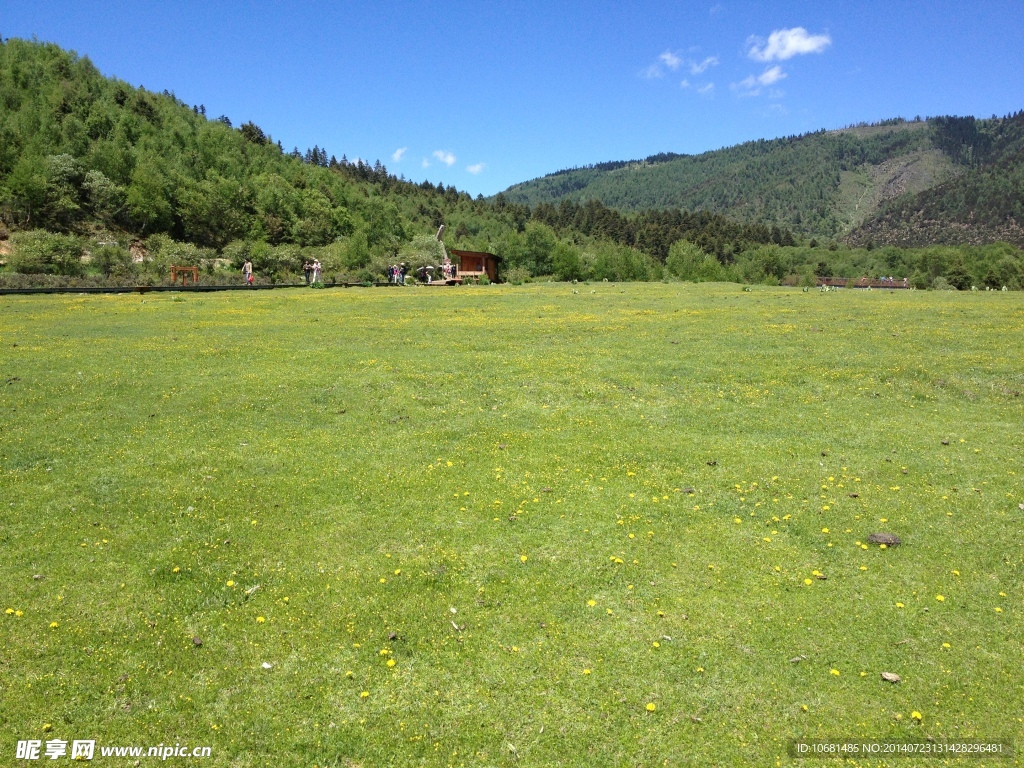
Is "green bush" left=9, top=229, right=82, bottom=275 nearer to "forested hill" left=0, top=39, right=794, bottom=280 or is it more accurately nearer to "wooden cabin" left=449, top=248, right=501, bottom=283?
"forested hill" left=0, top=39, right=794, bottom=280

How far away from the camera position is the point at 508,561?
910 cm

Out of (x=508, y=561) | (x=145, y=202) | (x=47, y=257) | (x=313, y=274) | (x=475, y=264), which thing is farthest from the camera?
(x=145, y=202)

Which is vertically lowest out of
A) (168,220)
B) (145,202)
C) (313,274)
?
(313,274)

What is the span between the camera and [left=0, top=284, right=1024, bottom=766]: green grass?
20.4 feet

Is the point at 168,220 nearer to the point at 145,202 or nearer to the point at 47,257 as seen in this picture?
the point at 145,202

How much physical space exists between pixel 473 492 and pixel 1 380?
664 inches

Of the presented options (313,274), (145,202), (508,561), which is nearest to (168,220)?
(145,202)

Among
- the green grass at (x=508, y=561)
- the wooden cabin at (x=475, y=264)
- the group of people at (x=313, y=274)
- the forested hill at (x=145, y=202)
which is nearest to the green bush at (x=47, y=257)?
the forested hill at (x=145, y=202)

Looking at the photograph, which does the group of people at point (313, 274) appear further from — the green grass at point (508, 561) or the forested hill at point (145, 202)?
the green grass at point (508, 561)

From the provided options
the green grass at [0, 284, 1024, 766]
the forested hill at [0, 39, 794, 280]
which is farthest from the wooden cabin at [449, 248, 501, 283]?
the green grass at [0, 284, 1024, 766]

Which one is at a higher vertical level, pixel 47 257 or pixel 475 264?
pixel 47 257

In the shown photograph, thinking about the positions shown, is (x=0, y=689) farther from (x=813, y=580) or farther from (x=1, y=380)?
(x=1, y=380)

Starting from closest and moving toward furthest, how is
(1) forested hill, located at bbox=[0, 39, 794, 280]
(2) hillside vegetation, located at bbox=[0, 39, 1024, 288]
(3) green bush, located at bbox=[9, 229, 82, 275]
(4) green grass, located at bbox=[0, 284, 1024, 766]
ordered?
1. (4) green grass, located at bbox=[0, 284, 1024, 766]
2. (3) green bush, located at bbox=[9, 229, 82, 275]
3. (2) hillside vegetation, located at bbox=[0, 39, 1024, 288]
4. (1) forested hill, located at bbox=[0, 39, 794, 280]

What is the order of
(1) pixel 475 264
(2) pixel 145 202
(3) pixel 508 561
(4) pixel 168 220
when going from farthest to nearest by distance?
(4) pixel 168 220
(2) pixel 145 202
(1) pixel 475 264
(3) pixel 508 561
